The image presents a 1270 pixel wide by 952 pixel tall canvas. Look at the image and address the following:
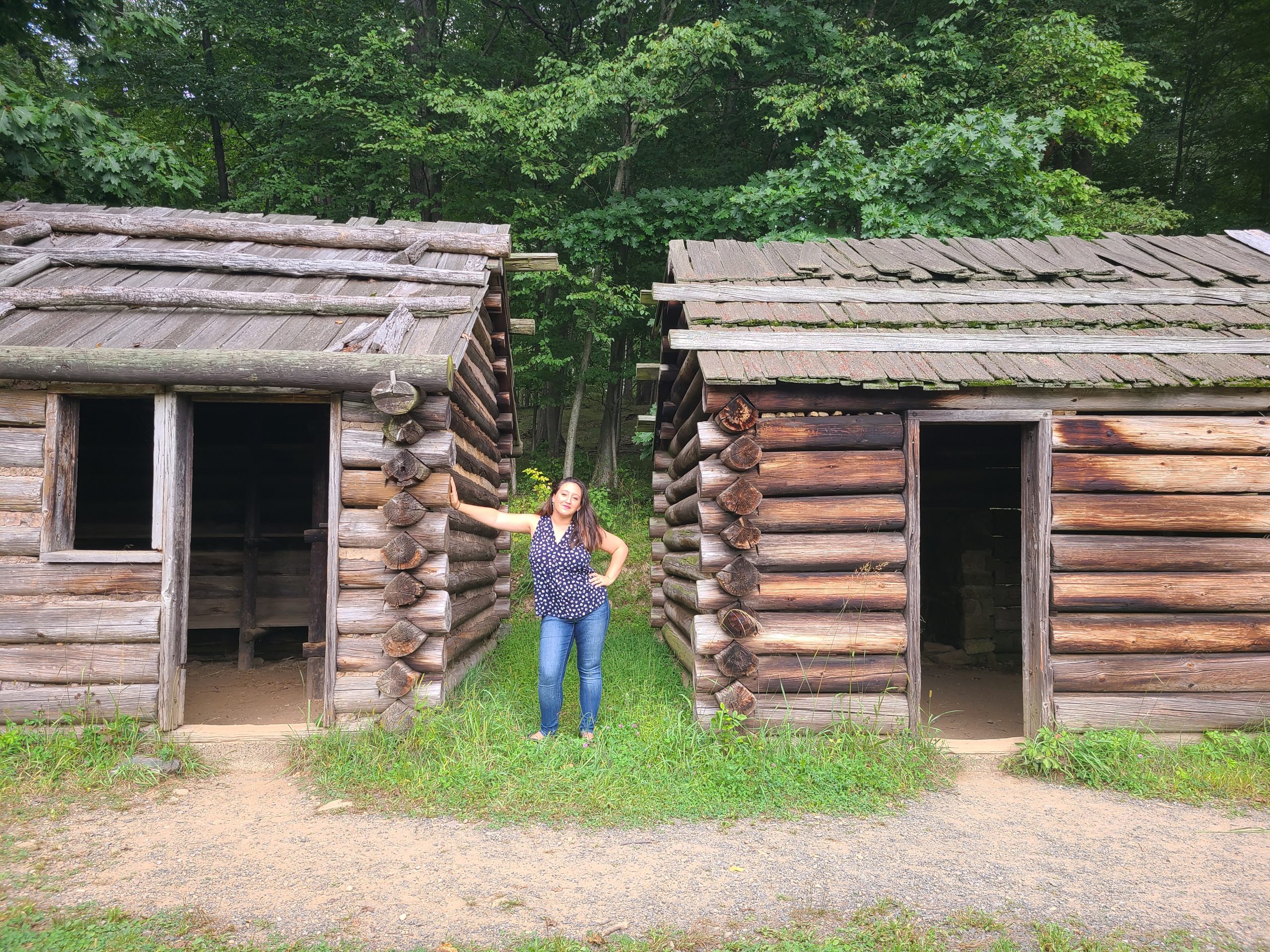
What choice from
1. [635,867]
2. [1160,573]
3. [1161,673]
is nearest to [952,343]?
[1160,573]

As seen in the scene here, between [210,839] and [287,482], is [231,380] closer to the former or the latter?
[210,839]

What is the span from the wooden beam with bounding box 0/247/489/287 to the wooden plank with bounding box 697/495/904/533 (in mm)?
3024

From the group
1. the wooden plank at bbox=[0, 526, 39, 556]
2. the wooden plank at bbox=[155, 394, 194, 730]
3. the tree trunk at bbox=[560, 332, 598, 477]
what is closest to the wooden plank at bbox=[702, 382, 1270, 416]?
the wooden plank at bbox=[155, 394, 194, 730]

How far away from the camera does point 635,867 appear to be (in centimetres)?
415

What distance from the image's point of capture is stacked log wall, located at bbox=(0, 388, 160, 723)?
552cm

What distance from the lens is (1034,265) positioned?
7340 millimetres

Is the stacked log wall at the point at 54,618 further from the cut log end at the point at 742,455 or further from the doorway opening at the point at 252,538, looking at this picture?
the cut log end at the point at 742,455

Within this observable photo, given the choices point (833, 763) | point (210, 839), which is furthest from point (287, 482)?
point (833, 763)

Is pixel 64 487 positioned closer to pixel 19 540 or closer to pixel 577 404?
pixel 19 540

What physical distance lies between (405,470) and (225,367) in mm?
1356

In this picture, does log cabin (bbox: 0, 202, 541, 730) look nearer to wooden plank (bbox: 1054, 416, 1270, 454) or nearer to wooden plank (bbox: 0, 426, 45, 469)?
wooden plank (bbox: 0, 426, 45, 469)

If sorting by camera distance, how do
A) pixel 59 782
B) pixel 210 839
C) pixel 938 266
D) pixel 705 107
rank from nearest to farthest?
pixel 210 839, pixel 59 782, pixel 938 266, pixel 705 107

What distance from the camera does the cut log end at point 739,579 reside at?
18.9ft

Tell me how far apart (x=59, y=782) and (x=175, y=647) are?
105cm
